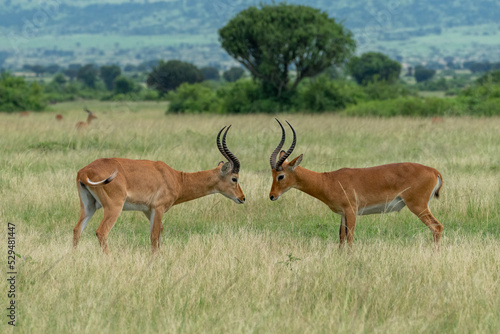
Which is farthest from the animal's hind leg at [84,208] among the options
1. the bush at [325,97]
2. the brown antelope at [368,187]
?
the bush at [325,97]

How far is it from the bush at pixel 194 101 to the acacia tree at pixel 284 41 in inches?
141

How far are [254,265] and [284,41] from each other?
82.7ft

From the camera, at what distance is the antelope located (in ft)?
21.9

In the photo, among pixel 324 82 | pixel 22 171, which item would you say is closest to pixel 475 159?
pixel 22 171

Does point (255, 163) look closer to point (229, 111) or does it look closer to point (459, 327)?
point (459, 327)

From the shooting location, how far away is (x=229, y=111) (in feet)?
105

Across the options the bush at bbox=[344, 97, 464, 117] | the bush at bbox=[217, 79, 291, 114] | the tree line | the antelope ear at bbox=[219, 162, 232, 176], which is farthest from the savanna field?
the bush at bbox=[217, 79, 291, 114]

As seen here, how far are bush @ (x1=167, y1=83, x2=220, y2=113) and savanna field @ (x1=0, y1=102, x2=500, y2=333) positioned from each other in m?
23.7

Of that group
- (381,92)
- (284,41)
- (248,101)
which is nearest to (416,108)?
(381,92)

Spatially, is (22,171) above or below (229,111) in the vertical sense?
above

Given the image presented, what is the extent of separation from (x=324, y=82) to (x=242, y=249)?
24912mm

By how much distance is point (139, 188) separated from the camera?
273 inches

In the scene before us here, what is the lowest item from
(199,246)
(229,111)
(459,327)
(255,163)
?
(229,111)

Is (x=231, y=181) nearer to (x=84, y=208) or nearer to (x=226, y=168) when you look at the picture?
(x=226, y=168)
